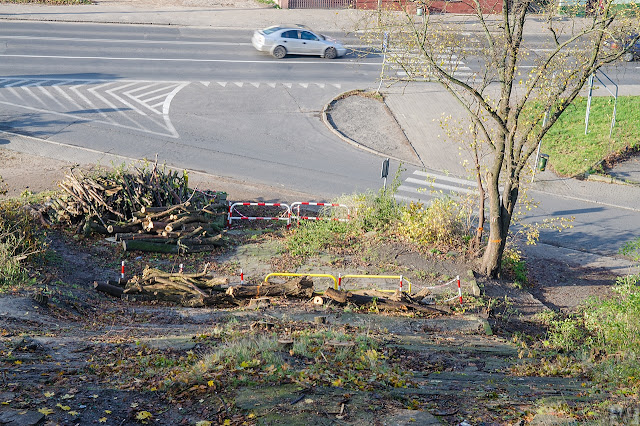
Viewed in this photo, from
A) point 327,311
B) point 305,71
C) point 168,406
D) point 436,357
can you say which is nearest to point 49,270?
point 327,311

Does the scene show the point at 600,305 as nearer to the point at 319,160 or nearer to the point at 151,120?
the point at 319,160

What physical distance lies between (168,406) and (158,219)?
365 inches

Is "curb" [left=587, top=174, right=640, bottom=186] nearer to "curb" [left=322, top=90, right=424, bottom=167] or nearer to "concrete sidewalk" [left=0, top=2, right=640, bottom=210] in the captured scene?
"concrete sidewalk" [left=0, top=2, right=640, bottom=210]

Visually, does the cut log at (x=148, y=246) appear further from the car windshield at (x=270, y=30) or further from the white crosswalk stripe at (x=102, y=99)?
the car windshield at (x=270, y=30)

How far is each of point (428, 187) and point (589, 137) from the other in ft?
25.9

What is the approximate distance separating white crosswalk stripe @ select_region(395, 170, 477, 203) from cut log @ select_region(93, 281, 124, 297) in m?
10.4

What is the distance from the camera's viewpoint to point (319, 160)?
23.1 metres

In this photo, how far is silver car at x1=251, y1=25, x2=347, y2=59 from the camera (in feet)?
104

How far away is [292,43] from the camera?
32.0 metres

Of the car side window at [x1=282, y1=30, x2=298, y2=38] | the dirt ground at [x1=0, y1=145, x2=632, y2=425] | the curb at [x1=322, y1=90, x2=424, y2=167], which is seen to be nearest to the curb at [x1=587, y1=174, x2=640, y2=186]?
the curb at [x1=322, y1=90, x2=424, y2=167]

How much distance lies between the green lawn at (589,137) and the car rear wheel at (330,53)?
38.0 feet

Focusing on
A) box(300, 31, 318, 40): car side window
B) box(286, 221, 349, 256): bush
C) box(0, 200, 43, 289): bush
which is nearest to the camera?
box(0, 200, 43, 289): bush

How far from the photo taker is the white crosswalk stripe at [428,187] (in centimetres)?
2111

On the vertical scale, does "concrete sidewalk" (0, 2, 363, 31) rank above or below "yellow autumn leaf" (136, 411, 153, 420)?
above
